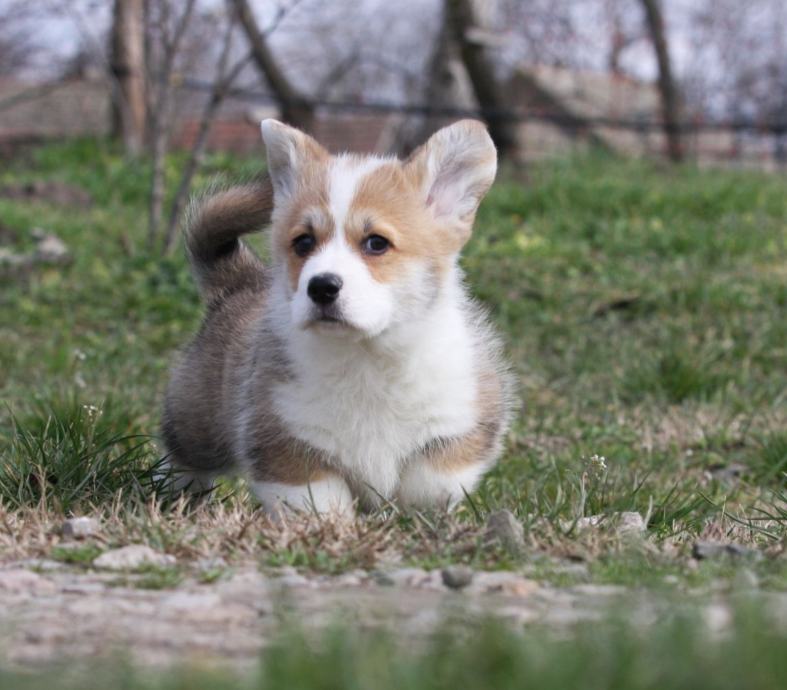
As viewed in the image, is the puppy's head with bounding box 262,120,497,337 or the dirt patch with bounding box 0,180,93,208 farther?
the dirt patch with bounding box 0,180,93,208

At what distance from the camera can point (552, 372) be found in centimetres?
649

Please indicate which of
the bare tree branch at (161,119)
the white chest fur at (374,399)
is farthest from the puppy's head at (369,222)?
the bare tree branch at (161,119)

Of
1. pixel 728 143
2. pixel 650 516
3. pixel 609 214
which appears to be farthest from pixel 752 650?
pixel 728 143

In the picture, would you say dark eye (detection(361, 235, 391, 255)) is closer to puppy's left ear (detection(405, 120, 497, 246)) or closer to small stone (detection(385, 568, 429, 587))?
puppy's left ear (detection(405, 120, 497, 246))

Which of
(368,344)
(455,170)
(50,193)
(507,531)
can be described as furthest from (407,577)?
(50,193)

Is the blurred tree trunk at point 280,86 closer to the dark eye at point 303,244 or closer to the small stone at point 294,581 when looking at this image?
the dark eye at point 303,244

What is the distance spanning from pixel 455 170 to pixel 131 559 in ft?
5.89

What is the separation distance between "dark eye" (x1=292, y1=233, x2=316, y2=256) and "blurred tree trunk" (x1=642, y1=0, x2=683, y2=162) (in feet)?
33.3

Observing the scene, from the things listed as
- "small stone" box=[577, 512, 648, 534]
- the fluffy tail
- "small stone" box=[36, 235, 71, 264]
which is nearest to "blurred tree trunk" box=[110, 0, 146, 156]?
"small stone" box=[36, 235, 71, 264]

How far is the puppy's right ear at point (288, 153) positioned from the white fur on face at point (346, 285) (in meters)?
0.34

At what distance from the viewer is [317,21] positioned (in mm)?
13734

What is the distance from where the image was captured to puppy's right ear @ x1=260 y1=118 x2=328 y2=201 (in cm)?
417

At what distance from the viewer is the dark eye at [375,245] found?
12.4 ft

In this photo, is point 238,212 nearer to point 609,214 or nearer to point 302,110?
point 609,214
